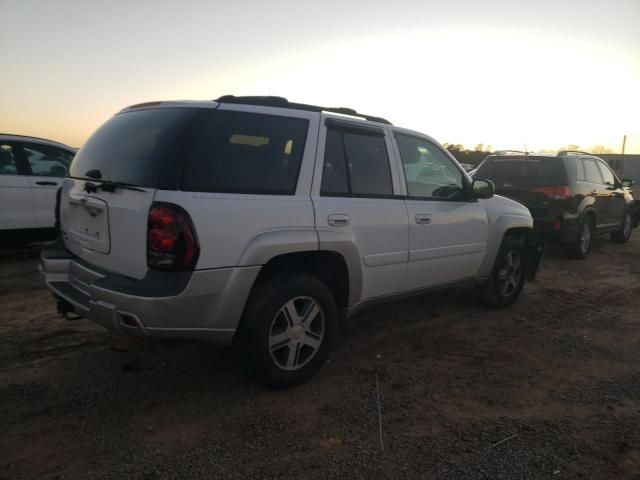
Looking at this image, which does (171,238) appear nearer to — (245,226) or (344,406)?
(245,226)

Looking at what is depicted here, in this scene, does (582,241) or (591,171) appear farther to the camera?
(591,171)

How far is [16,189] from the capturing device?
6.23m

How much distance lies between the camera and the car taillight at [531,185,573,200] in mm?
7496

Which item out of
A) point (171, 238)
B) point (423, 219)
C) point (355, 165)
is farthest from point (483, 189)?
point (171, 238)

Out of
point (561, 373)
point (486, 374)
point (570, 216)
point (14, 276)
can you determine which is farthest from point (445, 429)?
point (570, 216)

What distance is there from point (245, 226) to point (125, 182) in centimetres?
75

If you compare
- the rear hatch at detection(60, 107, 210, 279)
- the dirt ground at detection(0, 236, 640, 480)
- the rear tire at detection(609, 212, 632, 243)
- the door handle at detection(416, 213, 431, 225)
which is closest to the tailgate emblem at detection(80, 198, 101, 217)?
the rear hatch at detection(60, 107, 210, 279)

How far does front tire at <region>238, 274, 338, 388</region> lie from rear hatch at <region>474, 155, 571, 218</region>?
559cm

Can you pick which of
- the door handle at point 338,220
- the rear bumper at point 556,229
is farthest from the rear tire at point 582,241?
the door handle at point 338,220

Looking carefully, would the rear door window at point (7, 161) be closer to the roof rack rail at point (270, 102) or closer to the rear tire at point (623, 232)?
the roof rack rail at point (270, 102)

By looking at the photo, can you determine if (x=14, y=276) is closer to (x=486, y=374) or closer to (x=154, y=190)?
(x=154, y=190)

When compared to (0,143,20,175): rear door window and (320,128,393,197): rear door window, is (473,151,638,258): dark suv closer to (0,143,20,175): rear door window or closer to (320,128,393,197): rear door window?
(320,128,393,197): rear door window

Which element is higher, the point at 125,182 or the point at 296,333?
the point at 125,182

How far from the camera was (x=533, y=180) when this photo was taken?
302 inches
